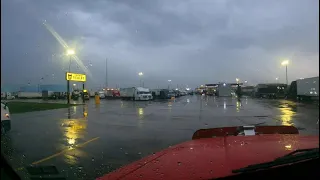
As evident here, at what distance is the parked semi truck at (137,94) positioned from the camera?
55.8m

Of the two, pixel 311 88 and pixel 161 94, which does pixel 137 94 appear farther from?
pixel 311 88

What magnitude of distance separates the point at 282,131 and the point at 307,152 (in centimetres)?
240

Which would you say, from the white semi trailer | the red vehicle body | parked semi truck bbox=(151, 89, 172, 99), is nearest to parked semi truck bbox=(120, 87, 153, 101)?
parked semi truck bbox=(151, 89, 172, 99)

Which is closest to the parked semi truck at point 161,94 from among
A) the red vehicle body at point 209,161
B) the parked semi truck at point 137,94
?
the parked semi truck at point 137,94

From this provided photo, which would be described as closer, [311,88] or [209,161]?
[311,88]

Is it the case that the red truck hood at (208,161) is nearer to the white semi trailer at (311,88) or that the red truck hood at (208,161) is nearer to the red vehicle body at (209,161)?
the red vehicle body at (209,161)

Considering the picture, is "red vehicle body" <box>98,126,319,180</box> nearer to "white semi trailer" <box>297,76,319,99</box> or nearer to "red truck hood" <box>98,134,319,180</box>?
"red truck hood" <box>98,134,319,180</box>

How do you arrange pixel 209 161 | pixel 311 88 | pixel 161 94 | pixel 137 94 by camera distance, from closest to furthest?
pixel 311 88
pixel 209 161
pixel 137 94
pixel 161 94

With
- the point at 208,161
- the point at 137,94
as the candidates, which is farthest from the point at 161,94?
the point at 208,161

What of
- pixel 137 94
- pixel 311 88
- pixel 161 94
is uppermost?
pixel 311 88

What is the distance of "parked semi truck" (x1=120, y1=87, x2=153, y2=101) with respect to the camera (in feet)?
183

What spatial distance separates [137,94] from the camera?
5628cm

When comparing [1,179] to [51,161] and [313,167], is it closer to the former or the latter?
[313,167]

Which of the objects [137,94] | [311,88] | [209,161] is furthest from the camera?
[137,94]
